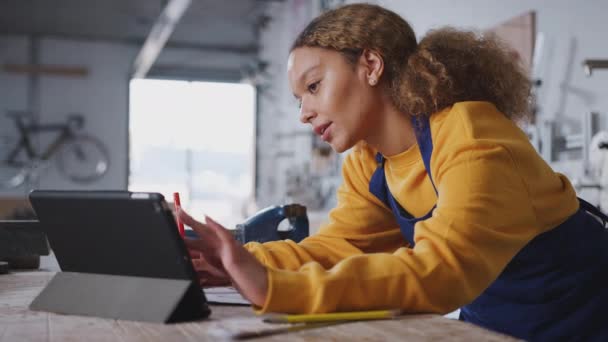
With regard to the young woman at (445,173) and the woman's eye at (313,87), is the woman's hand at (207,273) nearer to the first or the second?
the young woman at (445,173)

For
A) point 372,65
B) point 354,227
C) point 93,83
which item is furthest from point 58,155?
point 372,65

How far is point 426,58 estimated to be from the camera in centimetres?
112

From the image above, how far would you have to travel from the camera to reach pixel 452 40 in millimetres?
1147

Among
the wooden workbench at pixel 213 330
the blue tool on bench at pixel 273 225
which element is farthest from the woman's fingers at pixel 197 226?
the blue tool on bench at pixel 273 225

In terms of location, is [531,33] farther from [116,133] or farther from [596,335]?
[116,133]

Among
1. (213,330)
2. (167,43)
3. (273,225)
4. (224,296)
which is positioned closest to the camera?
(213,330)

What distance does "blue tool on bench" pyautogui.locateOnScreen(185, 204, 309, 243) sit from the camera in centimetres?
145

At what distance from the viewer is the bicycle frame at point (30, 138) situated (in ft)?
31.9

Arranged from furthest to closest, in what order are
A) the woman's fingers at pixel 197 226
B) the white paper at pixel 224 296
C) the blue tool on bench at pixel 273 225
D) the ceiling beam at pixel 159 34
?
the ceiling beam at pixel 159 34 → the blue tool on bench at pixel 273 225 → the white paper at pixel 224 296 → the woman's fingers at pixel 197 226

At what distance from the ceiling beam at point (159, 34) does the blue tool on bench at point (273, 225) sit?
6.00 meters

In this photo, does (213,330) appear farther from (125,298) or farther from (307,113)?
(307,113)

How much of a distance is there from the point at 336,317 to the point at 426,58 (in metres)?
0.51

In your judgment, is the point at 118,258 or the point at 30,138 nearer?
the point at 118,258

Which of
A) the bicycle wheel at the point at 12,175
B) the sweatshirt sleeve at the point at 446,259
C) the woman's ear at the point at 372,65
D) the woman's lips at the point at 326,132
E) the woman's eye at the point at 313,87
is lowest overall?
the bicycle wheel at the point at 12,175
